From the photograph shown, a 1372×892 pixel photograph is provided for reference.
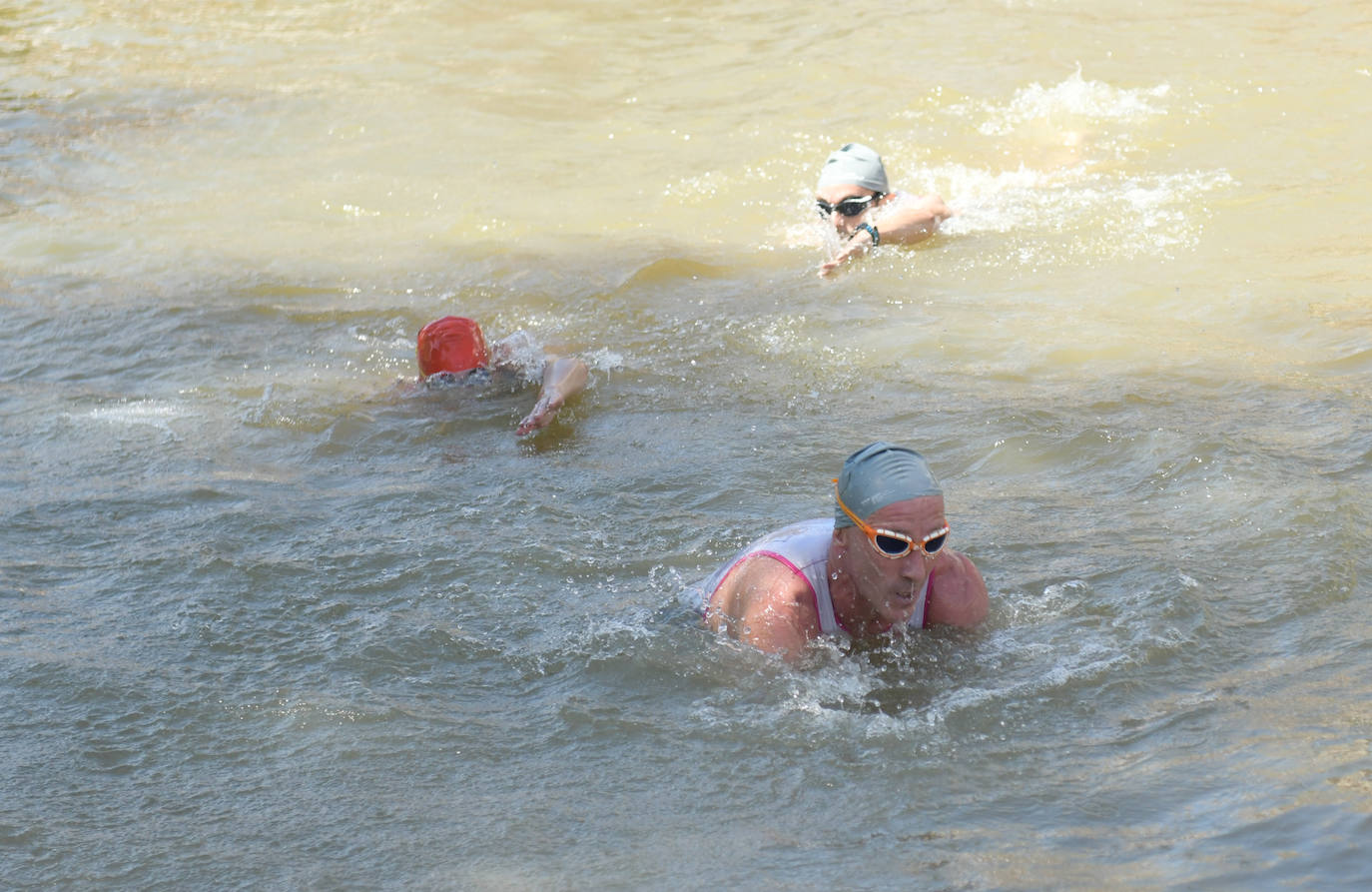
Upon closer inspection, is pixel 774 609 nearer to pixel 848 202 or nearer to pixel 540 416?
pixel 540 416

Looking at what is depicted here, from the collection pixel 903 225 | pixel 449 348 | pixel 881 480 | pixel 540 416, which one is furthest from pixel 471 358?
pixel 881 480

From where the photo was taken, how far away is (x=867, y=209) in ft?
34.2

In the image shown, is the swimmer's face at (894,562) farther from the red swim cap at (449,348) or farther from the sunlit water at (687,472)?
the red swim cap at (449,348)

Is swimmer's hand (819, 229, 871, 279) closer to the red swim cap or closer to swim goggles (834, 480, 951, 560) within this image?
the red swim cap

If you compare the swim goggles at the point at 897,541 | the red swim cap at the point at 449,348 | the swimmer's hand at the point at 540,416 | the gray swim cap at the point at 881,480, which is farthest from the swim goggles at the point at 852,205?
the swim goggles at the point at 897,541

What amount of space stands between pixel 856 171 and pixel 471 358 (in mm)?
3443

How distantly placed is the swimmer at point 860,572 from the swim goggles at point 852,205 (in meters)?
5.54

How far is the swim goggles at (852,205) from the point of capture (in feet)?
34.0

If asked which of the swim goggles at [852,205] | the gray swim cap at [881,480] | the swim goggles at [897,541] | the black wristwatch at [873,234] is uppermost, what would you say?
the gray swim cap at [881,480]

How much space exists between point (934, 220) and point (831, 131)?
3362 millimetres

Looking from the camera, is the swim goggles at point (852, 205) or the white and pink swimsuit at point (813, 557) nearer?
the white and pink swimsuit at point (813, 557)

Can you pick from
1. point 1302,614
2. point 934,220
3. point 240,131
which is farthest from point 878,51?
point 1302,614

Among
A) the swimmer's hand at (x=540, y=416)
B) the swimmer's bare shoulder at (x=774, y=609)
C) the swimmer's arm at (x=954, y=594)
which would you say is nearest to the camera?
the swimmer's bare shoulder at (x=774, y=609)

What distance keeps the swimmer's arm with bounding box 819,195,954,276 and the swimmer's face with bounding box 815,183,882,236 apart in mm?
125
